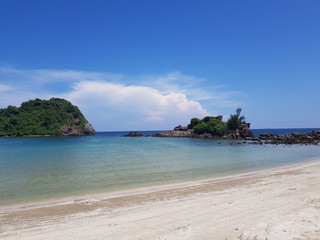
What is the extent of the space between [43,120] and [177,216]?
135 meters

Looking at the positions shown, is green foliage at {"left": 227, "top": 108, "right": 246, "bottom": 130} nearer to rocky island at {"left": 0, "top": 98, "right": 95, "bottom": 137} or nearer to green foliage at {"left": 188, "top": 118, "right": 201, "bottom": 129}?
green foliage at {"left": 188, "top": 118, "right": 201, "bottom": 129}

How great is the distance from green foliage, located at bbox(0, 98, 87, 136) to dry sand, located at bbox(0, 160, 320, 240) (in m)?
121

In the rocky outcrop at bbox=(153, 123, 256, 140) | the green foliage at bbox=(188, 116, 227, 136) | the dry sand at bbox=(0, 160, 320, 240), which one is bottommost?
the dry sand at bbox=(0, 160, 320, 240)

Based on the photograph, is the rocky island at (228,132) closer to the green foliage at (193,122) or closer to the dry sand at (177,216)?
the green foliage at (193,122)

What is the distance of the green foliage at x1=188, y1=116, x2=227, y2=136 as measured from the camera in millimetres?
93625

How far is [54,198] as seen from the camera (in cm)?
1298

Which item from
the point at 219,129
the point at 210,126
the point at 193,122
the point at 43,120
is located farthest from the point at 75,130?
the point at 219,129

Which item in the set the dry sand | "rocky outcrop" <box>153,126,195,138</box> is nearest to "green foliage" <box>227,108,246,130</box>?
"rocky outcrop" <box>153,126,195,138</box>

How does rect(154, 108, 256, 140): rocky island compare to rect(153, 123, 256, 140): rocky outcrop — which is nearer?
rect(153, 123, 256, 140): rocky outcrop

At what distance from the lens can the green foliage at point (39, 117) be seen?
12088 cm

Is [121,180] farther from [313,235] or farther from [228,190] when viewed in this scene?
[313,235]

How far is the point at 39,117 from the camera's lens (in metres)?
131

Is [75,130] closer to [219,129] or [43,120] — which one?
[43,120]

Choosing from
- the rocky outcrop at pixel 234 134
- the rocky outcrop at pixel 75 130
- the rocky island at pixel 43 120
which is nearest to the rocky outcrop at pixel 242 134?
the rocky outcrop at pixel 234 134
